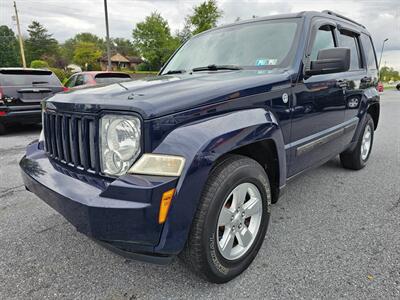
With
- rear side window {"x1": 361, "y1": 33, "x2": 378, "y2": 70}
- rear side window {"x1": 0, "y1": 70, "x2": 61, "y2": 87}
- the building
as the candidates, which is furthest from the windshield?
the building

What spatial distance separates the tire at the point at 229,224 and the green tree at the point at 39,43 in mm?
79534

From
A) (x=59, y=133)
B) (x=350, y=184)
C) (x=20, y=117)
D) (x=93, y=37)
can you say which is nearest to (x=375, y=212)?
(x=350, y=184)

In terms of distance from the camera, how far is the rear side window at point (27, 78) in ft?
20.7

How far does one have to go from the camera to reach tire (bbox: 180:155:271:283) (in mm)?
1628

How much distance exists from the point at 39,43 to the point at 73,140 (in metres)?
81.3

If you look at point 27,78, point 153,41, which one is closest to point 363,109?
point 27,78

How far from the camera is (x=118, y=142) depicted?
1.59 metres

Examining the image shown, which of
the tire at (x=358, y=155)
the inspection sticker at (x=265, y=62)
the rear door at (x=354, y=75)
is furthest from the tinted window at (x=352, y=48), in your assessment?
the inspection sticker at (x=265, y=62)

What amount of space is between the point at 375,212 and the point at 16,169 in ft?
15.5

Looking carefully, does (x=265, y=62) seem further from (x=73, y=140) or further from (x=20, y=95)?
(x=20, y=95)

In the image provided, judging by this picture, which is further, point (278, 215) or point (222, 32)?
point (222, 32)

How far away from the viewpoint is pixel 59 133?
2.00 metres

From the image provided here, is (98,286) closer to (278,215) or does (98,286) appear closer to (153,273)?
(153,273)

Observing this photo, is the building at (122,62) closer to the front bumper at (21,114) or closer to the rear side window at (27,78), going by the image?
the rear side window at (27,78)
